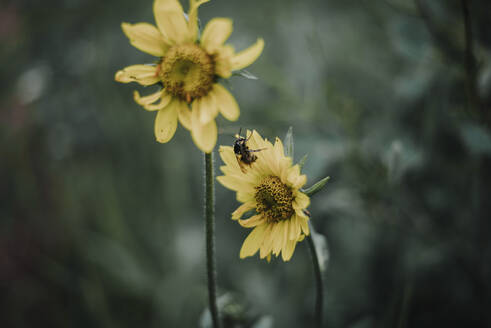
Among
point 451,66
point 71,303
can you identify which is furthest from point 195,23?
point 71,303

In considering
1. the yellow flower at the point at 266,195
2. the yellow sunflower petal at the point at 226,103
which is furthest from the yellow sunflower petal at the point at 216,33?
the yellow flower at the point at 266,195

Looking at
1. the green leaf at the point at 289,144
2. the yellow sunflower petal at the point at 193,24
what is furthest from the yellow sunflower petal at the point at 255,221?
the yellow sunflower petal at the point at 193,24

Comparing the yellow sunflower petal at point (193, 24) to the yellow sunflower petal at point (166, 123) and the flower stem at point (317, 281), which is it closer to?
the yellow sunflower petal at point (166, 123)

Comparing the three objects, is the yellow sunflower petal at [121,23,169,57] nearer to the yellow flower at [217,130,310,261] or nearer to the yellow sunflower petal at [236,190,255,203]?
the yellow flower at [217,130,310,261]

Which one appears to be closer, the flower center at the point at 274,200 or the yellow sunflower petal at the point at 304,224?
the yellow sunflower petal at the point at 304,224

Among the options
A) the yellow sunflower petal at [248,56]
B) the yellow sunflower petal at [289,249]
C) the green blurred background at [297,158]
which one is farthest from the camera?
the green blurred background at [297,158]

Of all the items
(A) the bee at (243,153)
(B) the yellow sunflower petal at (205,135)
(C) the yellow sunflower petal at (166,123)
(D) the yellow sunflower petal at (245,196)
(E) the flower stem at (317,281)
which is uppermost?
(C) the yellow sunflower petal at (166,123)

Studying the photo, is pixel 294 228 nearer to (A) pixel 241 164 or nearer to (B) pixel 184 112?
(A) pixel 241 164

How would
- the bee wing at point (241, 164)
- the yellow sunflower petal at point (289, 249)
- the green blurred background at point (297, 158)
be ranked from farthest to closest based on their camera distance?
the green blurred background at point (297, 158) → the bee wing at point (241, 164) → the yellow sunflower petal at point (289, 249)

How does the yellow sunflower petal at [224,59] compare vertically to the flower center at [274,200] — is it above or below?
above
